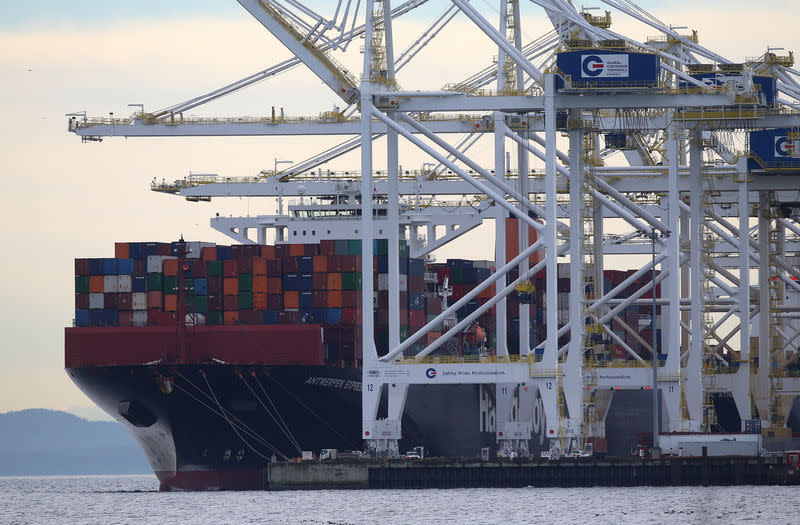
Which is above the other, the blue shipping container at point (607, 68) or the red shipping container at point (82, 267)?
the blue shipping container at point (607, 68)

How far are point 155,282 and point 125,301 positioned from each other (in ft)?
4.00

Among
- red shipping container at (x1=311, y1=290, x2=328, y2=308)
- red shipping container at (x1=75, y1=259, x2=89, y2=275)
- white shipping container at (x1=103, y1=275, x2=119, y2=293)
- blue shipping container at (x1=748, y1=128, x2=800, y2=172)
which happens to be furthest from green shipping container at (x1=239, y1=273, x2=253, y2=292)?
blue shipping container at (x1=748, y1=128, x2=800, y2=172)

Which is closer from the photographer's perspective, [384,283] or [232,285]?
[232,285]

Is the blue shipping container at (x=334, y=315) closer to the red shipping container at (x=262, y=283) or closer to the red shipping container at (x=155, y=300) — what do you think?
the red shipping container at (x=262, y=283)

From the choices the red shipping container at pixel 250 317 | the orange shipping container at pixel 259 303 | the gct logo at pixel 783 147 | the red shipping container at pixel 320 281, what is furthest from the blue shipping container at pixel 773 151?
the red shipping container at pixel 250 317

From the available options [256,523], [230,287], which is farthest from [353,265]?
[256,523]

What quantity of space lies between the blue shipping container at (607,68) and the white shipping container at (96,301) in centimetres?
1760

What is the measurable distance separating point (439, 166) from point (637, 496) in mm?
30188

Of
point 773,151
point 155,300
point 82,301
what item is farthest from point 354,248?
point 773,151

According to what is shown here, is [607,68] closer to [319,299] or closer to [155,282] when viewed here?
[319,299]

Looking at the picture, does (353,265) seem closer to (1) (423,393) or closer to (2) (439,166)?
(1) (423,393)

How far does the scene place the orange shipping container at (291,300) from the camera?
69062 millimetres

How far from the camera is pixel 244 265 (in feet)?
226

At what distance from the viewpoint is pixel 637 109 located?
65750mm
